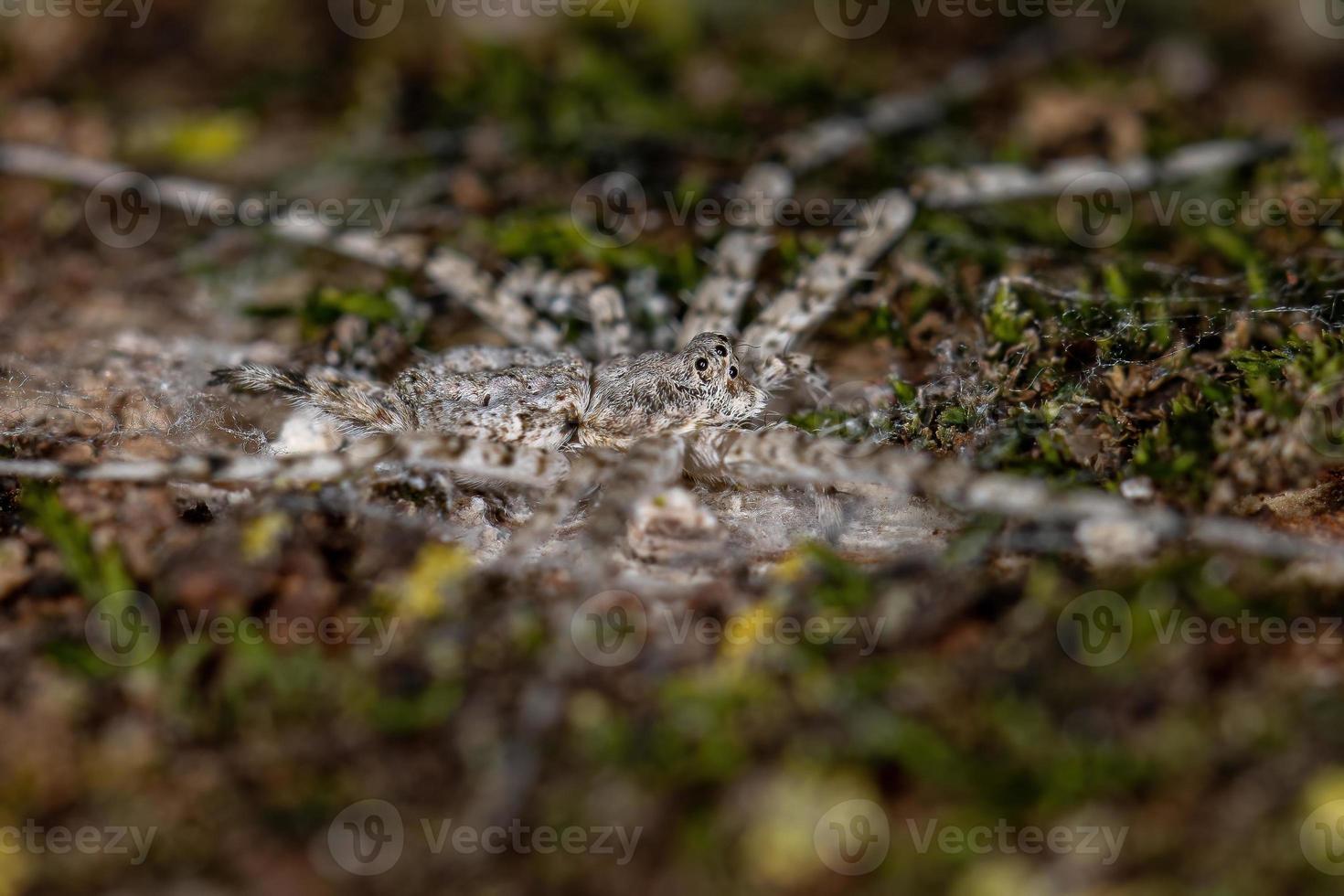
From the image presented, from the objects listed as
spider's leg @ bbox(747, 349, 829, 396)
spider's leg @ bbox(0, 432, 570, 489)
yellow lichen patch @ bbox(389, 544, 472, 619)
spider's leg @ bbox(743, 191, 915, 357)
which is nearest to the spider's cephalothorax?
spider's leg @ bbox(747, 349, 829, 396)

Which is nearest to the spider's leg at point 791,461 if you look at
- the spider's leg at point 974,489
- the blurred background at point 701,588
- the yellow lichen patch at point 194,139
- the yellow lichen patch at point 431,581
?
the spider's leg at point 974,489

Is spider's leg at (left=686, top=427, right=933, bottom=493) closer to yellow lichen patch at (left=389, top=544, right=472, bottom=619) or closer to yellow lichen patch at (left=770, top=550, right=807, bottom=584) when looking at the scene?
yellow lichen patch at (left=770, top=550, right=807, bottom=584)

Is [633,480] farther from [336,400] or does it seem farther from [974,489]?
[336,400]

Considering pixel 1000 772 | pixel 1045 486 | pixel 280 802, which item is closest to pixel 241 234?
pixel 280 802

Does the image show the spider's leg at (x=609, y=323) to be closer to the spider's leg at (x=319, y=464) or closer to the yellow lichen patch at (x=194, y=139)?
the spider's leg at (x=319, y=464)

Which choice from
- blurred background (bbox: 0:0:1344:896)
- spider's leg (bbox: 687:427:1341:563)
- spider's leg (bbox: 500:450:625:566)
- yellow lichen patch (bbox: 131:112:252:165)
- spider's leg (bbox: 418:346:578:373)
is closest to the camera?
blurred background (bbox: 0:0:1344:896)

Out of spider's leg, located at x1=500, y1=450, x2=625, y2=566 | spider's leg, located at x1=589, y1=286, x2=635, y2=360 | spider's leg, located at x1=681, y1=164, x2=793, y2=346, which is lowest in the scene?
spider's leg, located at x1=500, y1=450, x2=625, y2=566
